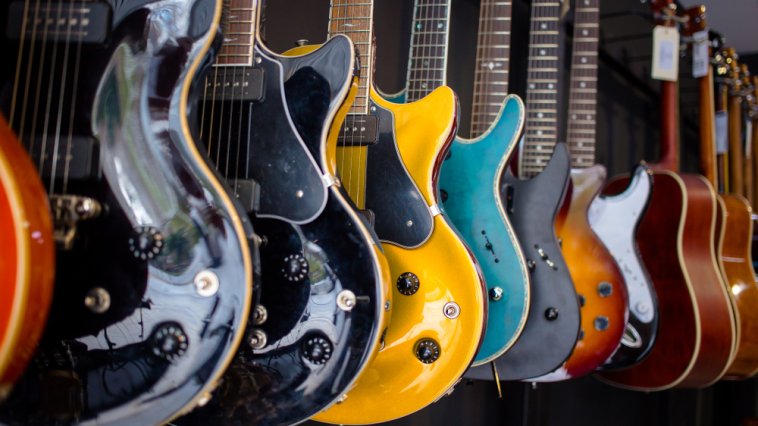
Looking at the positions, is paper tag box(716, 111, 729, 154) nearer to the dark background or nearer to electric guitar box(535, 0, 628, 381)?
the dark background

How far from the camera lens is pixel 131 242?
0.69m

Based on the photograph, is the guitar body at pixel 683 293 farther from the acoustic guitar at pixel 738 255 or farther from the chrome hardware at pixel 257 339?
the chrome hardware at pixel 257 339

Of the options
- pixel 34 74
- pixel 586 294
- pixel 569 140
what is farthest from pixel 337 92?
pixel 569 140

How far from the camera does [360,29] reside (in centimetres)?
117

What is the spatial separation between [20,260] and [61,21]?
11.7 inches

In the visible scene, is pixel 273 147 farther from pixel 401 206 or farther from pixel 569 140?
pixel 569 140

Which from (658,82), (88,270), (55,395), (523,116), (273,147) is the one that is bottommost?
(55,395)

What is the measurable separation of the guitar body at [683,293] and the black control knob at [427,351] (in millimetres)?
946

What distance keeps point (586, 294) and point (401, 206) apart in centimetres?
63

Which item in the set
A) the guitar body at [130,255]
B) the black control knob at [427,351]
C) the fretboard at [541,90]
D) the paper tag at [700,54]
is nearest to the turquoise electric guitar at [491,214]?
the black control knob at [427,351]

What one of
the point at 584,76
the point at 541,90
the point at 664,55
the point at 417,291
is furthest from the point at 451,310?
the point at 664,55

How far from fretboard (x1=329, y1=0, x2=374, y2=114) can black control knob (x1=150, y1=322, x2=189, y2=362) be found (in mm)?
539

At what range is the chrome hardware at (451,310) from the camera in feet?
3.36

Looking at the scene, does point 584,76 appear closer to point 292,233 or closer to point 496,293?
point 496,293
